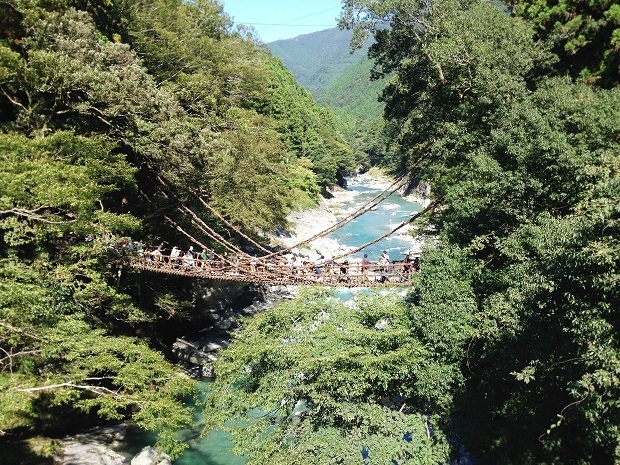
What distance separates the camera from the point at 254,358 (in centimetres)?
721

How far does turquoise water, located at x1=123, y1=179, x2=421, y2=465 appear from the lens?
8.95 meters

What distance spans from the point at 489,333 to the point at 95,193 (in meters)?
8.09

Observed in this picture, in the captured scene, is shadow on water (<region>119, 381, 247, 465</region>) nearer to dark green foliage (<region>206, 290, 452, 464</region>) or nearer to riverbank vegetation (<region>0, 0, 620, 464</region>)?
riverbank vegetation (<region>0, 0, 620, 464</region>)

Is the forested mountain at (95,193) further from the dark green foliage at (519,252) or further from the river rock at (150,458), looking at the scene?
the dark green foliage at (519,252)

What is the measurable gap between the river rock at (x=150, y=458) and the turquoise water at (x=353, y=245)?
0.44m

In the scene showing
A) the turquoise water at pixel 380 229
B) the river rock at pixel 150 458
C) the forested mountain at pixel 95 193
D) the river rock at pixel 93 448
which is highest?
the forested mountain at pixel 95 193

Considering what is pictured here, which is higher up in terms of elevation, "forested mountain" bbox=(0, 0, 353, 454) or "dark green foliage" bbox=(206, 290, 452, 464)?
"forested mountain" bbox=(0, 0, 353, 454)

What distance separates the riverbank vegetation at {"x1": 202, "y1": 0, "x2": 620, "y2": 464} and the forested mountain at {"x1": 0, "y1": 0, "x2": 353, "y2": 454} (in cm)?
254

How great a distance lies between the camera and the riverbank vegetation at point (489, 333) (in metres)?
5.12

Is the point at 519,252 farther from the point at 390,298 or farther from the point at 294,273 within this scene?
the point at 294,273

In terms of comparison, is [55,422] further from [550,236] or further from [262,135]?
[262,135]

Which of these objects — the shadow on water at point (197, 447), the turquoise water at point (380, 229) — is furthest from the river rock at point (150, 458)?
the turquoise water at point (380, 229)

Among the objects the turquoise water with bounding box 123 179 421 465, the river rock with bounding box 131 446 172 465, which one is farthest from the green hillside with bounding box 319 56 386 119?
the river rock with bounding box 131 446 172 465

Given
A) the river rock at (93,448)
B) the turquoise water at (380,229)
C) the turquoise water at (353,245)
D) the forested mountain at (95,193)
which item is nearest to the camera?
the forested mountain at (95,193)
